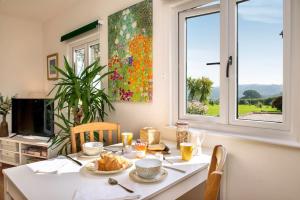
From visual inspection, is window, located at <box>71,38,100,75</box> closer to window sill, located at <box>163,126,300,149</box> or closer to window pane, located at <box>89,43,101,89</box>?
window pane, located at <box>89,43,101,89</box>

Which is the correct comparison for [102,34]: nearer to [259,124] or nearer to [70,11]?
[70,11]

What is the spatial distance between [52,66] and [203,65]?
2.83m

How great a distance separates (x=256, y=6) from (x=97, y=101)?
171 centimetres

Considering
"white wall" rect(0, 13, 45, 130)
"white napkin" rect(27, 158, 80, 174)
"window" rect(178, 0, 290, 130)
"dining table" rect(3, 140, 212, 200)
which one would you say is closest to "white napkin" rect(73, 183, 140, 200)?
"dining table" rect(3, 140, 212, 200)

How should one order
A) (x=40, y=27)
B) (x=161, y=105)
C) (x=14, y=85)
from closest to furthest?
(x=161, y=105)
(x=14, y=85)
(x=40, y=27)

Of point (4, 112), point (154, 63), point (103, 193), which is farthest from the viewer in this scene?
point (4, 112)

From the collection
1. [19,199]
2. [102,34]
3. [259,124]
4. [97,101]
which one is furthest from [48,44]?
[259,124]

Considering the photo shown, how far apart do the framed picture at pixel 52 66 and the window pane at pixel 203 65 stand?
2.57 metres

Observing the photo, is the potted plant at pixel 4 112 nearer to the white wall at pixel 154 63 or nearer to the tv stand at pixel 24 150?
the tv stand at pixel 24 150

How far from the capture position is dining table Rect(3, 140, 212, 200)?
3.11 ft

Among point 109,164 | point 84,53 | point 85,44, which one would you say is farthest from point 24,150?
point 109,164

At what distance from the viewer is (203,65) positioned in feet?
6.09

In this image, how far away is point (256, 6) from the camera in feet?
5.09

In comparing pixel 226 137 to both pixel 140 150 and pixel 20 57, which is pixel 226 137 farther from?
pixel 20 57
